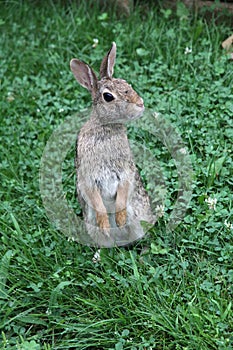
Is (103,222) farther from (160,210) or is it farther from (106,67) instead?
(106,67)

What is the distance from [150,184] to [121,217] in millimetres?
616

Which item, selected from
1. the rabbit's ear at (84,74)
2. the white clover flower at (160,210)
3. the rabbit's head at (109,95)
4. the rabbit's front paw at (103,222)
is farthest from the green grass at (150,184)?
the rabbit's ear at (84,74)

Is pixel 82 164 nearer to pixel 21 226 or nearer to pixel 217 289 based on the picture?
pixel 21 226

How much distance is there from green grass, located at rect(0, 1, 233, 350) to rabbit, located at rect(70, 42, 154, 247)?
15 cm

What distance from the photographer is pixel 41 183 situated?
4.75 m

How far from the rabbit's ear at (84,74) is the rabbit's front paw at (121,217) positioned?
0.81m

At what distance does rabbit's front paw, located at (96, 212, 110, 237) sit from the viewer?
13.2 feet

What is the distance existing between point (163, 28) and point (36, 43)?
50.8 inches

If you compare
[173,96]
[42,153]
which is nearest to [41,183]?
[42,153]

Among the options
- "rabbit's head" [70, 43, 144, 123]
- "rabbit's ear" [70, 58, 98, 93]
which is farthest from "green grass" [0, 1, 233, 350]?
"rabbit's ear" [70, 58, 98, 93]

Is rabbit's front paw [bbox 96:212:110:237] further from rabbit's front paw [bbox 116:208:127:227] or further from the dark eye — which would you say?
the dark eye

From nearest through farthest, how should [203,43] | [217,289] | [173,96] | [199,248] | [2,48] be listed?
[217,289] → [199,248] → [173,96] → [203,43] → [2,48]

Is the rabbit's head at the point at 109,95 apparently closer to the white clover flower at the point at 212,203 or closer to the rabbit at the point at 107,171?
the rabbit at the point at 107,171

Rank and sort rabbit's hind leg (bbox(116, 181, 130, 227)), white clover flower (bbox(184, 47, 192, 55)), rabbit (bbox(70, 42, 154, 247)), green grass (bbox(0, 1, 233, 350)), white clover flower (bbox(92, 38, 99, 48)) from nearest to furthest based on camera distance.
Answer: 1. green grass (bbox(0, 1, 233, 350))
2. rabbit (bbox(70, 42, 154, 247))
3. rabbit's hind leg (bbox(116, 181, 130, 227))
4. white clover flower (bbox(184, 47, 192, 55))
5. white clover flower (bbox(92, 38, 99, 48))
